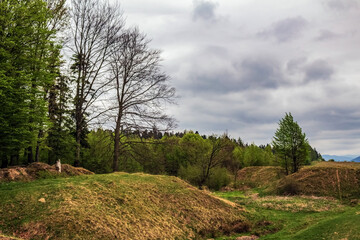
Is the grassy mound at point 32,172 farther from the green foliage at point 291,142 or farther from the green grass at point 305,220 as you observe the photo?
the green foliage at point 291,142

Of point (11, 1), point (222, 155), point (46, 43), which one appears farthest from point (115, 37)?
point (222, 155)

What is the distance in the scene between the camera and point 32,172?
16.7 meters

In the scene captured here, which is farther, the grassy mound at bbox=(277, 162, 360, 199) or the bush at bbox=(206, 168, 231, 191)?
the bush at bbox=(206, 168, 231, 191)

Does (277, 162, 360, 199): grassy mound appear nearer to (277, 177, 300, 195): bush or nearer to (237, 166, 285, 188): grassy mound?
(277, 177, 300, 195): bush

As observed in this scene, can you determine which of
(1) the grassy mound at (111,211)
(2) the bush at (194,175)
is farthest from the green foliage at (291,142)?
A: (1) the grassy mound at (111,211)

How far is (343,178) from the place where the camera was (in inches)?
1198

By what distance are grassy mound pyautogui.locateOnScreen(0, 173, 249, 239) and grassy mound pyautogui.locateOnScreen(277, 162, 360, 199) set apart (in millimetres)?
16118

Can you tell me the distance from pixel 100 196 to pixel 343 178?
29421mm

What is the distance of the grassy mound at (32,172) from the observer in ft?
49.6

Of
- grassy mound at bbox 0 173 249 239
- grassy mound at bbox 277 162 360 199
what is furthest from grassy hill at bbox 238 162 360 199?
grassy mound at bbox 0 173 249 239

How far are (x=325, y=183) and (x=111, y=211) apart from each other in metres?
28.0

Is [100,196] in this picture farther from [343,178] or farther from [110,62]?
[343,178]

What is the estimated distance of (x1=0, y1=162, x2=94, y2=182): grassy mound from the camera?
15.1 m

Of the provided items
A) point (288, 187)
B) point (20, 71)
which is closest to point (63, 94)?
point (20, 71)
